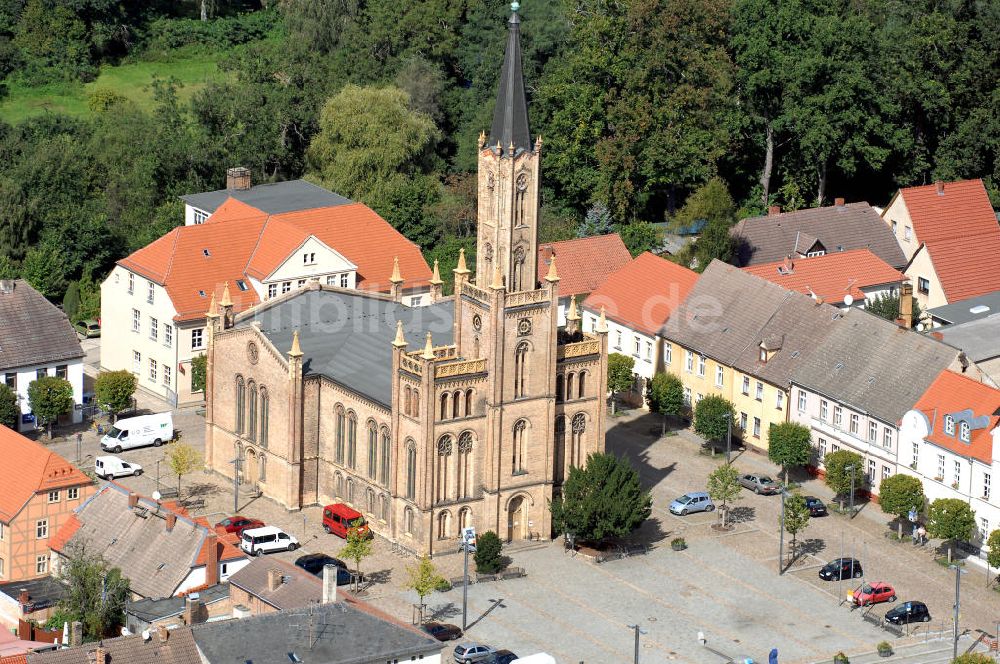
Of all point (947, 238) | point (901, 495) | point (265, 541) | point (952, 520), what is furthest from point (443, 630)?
point (947, 238)

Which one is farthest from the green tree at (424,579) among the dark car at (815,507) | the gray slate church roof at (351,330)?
the dark car at (815,507)

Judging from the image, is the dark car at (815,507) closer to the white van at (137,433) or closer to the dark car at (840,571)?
the dark car at (840,571)

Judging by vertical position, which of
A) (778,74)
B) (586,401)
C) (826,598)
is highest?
(778,74)

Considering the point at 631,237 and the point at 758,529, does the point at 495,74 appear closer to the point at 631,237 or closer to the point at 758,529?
the point at 631,237

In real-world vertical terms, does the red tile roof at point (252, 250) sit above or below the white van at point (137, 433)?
above

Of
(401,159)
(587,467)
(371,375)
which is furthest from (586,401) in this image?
(401,159)

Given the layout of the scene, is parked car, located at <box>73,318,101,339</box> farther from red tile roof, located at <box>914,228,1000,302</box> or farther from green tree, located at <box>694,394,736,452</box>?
red tile roof, located at <box>914,228,1000,302</box>
